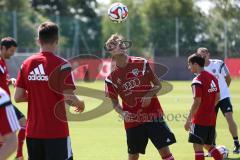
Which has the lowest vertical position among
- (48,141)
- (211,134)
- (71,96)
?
(211,134)

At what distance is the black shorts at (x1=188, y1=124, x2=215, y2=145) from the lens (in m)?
10.2

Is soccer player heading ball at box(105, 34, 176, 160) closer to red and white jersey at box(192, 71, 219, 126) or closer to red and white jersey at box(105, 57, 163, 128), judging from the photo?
red and white jersey at box(105, 57, 163, 128)

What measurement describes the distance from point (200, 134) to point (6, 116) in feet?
15.8

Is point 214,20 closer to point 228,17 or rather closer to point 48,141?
point 228,17

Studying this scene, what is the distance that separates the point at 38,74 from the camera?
7121 mm

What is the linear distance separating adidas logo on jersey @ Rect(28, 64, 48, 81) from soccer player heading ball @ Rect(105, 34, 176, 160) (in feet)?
7.28

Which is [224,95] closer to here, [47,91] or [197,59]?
[197,59]

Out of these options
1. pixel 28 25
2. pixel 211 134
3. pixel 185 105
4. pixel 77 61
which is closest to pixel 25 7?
pixel 28 25

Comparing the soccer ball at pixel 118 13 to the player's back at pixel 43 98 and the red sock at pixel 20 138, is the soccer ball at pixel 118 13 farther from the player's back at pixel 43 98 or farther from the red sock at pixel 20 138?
the player's back at pixel 43 98

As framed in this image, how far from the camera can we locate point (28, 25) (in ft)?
187

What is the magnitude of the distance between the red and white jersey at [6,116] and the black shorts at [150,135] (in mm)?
3543

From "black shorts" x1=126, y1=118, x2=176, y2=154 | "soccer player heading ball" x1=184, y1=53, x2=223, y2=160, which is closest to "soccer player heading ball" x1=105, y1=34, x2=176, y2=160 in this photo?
"black shorts" x1=126, y1=118, x2=176, y2=154

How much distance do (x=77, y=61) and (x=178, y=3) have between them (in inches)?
1244

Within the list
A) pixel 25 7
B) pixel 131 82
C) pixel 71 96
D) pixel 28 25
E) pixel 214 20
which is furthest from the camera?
pixel 25 7
